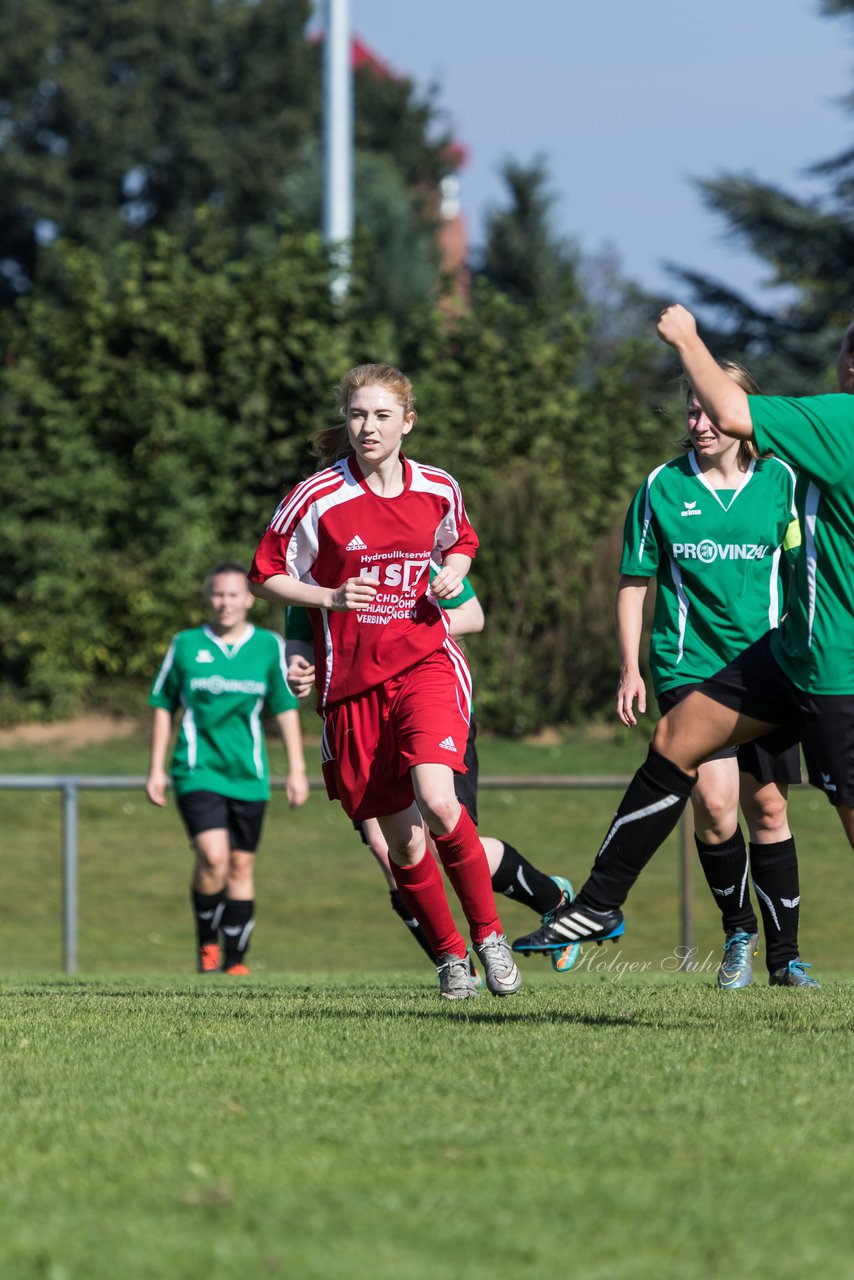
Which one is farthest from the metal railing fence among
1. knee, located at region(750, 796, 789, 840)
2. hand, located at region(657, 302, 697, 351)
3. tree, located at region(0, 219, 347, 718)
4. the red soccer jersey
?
tree, located at region(0, 219, 347, 718)

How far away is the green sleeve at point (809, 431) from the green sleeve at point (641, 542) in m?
1.92

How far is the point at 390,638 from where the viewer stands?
592 centimetres

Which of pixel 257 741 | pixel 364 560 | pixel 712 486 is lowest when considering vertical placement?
pixel 257 741

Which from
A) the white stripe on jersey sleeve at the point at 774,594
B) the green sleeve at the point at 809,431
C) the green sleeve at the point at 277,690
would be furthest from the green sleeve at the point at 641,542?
the green sleeve at the point at 277,690

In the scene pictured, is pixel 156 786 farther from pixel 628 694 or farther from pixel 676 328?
pixel 676 328

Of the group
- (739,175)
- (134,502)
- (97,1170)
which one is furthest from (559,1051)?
(739,175)

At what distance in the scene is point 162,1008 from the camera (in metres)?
5.92

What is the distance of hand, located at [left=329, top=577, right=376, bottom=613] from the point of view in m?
5.60

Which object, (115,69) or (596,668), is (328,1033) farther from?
(115,69)

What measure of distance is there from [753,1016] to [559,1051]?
1.04 metres

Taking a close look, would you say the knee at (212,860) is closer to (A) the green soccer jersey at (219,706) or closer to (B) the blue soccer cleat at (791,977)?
(A) the green soccer jersey at (219,706)

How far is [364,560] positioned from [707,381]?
1.90 meters

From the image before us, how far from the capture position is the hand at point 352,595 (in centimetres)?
560

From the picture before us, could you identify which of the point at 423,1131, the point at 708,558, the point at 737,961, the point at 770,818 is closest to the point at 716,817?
the point at 770,818
